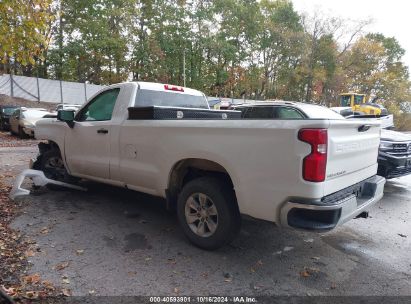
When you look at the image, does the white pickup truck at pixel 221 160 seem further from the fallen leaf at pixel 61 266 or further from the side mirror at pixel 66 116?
the fallen leaf at pixel 61 266

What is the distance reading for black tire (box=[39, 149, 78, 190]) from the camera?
590 cm

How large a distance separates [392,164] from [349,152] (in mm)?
3705

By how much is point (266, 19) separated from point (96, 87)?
24.8m

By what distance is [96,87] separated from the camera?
2961 cm

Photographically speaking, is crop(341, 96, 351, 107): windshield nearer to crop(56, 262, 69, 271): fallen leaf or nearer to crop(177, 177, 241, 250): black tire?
crop(177, 177, 241, 250): black tire

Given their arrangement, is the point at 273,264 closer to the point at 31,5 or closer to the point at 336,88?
the point at 31,5

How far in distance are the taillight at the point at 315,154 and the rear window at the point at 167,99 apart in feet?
8.73

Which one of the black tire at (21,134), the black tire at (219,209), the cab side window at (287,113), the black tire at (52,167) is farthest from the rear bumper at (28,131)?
the black tire at (219,209)

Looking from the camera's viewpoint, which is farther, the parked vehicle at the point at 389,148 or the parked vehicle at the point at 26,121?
the parked vehicle at the point at 26,121

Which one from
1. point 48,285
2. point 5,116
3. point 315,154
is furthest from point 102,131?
point 5,116

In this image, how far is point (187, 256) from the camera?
3.62 meters

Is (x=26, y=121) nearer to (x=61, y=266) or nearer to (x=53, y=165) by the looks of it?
(x=53, y=165)

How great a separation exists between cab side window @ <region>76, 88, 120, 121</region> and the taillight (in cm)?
303

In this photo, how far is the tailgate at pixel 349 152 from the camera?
116 inches
